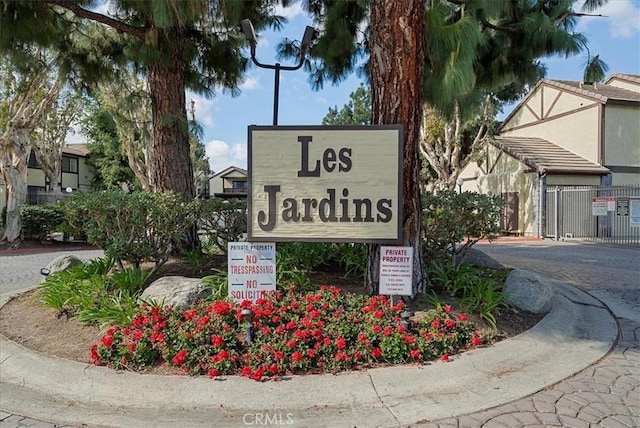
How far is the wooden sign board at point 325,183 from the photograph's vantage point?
4031 millimetres

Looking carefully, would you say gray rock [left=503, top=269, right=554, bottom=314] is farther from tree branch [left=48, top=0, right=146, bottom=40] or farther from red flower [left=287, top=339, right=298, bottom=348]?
tree branch [left=48, top=0, right=146, bottom=40]

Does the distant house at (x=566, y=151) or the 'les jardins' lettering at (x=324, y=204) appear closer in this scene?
the 'les jardins' lettering at (x=324, y=204)

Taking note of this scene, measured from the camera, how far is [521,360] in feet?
11.8

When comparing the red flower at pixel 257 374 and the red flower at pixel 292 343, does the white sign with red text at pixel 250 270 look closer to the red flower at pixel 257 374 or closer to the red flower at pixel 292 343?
the red flower at pixel 292 343

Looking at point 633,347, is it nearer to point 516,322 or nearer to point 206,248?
point 516,322

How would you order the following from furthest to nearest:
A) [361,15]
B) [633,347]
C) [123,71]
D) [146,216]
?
[123,71] < [361,15] < [146,216] < [633,347]

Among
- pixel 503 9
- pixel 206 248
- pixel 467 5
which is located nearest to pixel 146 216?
pixel 206 248

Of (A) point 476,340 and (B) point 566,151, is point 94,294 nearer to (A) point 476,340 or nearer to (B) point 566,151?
(A) point 476,340

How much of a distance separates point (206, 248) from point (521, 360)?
472 cm

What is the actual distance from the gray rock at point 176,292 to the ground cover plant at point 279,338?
152 millimetres

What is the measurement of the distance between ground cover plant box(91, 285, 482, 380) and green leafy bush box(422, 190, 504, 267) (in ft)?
4.51

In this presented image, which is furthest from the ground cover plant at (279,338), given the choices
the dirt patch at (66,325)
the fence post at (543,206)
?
the fence post at (543,206)

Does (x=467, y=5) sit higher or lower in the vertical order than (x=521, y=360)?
higher

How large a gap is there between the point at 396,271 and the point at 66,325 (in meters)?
3.39
